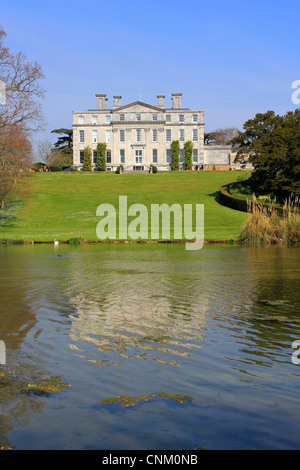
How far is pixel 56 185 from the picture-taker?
56656 mm

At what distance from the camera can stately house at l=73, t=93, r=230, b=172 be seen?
296 ft

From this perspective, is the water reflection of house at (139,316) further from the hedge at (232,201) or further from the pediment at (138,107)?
the pediment at (138,107)

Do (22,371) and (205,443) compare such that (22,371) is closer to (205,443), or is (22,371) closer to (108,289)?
(205,443)

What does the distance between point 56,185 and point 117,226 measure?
22.5 m

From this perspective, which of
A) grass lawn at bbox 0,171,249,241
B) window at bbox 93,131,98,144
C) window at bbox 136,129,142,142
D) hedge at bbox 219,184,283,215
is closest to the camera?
grass lawn at bbox 0,171,249,241

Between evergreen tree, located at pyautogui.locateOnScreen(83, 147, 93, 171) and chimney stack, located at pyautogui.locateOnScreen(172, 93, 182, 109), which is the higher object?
chimney stack, located at pyautogui.locateOnScreen(172, 93, 182, 109)

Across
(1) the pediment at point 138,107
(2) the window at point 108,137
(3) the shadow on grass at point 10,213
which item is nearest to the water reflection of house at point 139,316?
(3) the shadow on grass at point 10,213

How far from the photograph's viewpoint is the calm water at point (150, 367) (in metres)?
3.82

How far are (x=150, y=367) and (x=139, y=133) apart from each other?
3464 inches

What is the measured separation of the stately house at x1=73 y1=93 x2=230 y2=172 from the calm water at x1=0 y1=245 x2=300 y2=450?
80.5m

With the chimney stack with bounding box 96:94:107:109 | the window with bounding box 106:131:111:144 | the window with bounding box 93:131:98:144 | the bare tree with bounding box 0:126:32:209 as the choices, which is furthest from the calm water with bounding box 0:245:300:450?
the chimney stack with bounding box 96:94:107:109

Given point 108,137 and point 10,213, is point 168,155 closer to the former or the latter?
point 108,137

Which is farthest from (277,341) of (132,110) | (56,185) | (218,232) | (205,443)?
(132,110)

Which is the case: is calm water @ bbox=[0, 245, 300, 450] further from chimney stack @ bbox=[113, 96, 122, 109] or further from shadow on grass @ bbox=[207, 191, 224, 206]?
chimney stack @ bbox=[113, 96, 122, 109]
